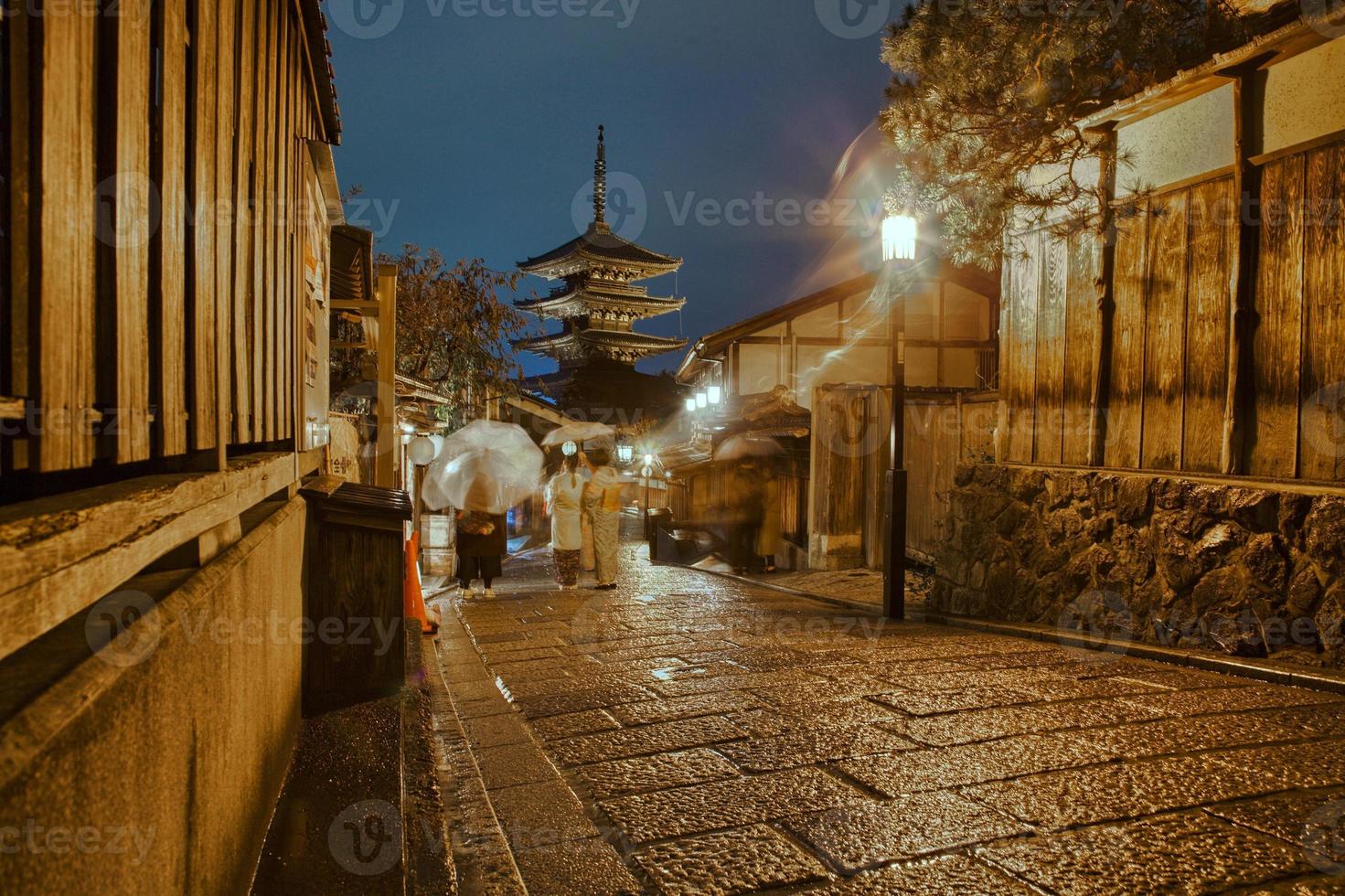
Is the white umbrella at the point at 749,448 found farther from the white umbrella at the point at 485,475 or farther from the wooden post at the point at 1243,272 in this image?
the wooden post at the point at 1243,272

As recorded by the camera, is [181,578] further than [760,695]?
No

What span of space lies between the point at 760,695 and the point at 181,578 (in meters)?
4.05

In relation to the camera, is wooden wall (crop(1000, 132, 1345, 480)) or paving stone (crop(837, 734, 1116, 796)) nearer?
paving stone (crop(837, 734, 1116, 796))

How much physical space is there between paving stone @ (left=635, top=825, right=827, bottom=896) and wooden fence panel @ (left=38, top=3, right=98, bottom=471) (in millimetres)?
2568

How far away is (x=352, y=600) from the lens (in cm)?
480

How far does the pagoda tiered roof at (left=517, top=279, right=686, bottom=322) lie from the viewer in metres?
42.2

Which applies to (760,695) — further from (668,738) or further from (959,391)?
(959,391)

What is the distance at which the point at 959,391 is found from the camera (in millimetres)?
12992

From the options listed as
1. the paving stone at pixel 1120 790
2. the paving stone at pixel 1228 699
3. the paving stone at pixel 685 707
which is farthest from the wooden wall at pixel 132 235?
the paving stone at pixel 1228 699

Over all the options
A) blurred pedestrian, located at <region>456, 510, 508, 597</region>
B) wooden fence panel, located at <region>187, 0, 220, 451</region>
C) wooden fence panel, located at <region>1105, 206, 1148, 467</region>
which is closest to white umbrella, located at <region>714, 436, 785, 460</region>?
blurred pedestrian, located at <region>456, 510, 508, 597</region>

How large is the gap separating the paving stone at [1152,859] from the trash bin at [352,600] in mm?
3650

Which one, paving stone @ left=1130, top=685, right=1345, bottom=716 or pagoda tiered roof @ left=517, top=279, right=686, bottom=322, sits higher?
pagoda tiered roof @ left=517, top=279, right=686, bottom=322

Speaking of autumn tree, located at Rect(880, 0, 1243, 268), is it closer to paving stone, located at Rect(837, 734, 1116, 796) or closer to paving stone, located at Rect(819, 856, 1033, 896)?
paving stone, located at Rect(837, 734, 1116, 796)

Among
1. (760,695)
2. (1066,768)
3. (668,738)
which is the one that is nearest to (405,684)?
(668,738)
